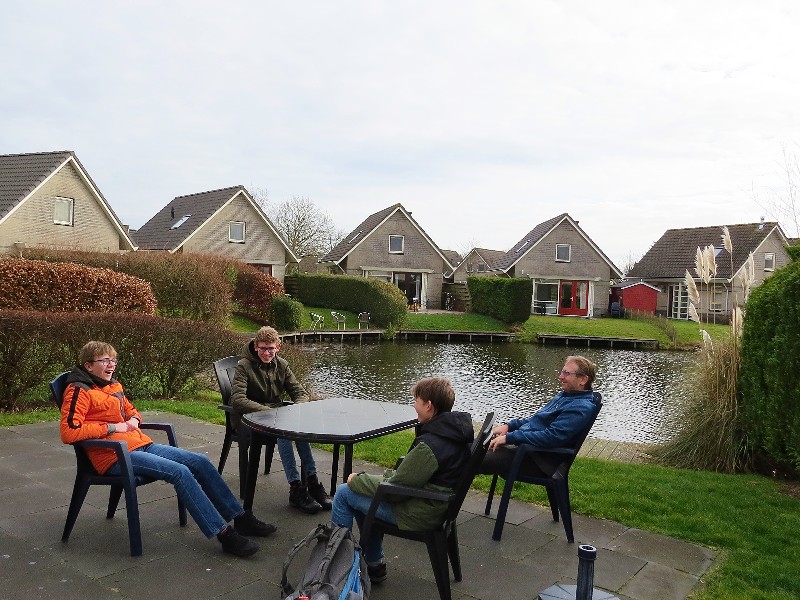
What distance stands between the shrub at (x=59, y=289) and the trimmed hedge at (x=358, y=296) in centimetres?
2040

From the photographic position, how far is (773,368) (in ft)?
22.7

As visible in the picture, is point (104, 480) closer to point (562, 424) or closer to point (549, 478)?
point (549, 478)

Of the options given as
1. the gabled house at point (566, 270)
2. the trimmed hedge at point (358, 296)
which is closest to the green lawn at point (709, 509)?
the trimmed hedge at point (358, 296)

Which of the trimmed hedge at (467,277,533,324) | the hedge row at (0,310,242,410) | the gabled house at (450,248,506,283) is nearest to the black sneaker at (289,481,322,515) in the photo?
the hedge row at (0,310,242,410)

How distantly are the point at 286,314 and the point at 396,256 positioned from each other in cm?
1661

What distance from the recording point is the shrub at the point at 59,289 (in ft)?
39.9

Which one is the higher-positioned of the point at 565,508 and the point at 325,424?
the point at 325,424

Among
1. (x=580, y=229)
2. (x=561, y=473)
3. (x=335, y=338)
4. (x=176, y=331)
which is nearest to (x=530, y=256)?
(x=580, y=229)

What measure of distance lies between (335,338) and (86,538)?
2541cm

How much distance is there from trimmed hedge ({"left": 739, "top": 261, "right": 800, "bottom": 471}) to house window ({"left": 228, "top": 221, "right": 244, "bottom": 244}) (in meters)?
32.4

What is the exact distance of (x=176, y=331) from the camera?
33.1 feet

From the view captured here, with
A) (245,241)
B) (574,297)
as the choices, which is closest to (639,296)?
(574,297)

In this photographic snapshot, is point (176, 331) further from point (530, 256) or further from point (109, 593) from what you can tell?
point (530, 256)

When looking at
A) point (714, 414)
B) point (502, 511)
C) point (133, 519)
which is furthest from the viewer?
point (714, 414)
